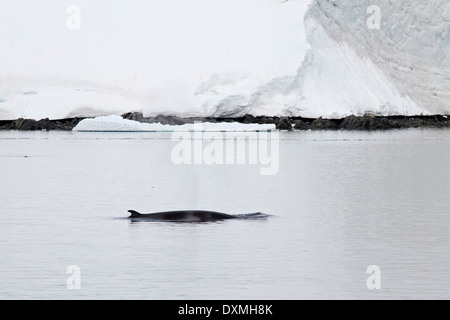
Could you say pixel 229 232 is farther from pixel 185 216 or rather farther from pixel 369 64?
pixel 369 64

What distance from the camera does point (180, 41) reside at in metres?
34.2

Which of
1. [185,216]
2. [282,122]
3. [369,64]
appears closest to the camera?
[185,216]

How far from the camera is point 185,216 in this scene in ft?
31.6

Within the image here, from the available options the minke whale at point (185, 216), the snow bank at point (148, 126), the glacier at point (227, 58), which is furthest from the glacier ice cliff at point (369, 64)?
the minke whale at point (185, 216)

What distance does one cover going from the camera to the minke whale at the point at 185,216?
377 inches

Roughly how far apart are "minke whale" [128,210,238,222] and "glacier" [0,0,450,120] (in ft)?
62.9

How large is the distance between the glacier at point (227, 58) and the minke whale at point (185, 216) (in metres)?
19.2

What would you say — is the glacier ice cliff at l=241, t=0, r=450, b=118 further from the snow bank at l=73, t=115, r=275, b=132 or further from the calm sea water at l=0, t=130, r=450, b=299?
the calm sea water at l=0, t=130, r=450, b=299

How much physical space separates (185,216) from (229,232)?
0.88 meters

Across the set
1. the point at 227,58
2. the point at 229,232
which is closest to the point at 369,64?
the point at 227,58

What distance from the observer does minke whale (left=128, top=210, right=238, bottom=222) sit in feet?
31.4

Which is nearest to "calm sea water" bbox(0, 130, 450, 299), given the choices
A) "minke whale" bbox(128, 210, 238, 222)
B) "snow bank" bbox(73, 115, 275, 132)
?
"minke whale" bbox(128, 210, 238, 222)

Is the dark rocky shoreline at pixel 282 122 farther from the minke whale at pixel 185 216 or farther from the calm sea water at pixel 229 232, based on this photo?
the minke whale at pixel 185 216
